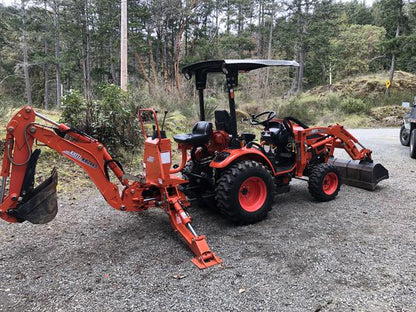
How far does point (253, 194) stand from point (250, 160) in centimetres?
47

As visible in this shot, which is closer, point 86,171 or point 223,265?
point 223,265

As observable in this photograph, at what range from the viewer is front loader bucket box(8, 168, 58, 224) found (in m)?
3.15

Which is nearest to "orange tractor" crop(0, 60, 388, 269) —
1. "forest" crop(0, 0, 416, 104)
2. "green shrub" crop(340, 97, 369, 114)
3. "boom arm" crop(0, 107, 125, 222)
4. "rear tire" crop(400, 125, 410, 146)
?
"boom arm" crop(0, 107, 125, 222)

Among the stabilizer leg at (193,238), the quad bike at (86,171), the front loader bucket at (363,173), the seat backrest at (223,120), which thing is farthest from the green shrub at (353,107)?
the stabilizer leg at (193,238)

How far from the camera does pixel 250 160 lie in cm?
438

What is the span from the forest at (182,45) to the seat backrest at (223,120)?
441cm

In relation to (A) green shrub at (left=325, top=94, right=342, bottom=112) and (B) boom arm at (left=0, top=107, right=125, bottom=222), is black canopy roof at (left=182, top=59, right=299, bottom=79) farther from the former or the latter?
(A) green shrub at (left=325, top=94, right=342, bottom=112)

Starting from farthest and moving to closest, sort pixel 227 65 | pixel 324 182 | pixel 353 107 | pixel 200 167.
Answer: pixel 353 107, pixel 324 182, pixel 200 167, pixel 227 65

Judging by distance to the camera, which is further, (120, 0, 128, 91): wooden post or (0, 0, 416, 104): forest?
(0, 0, 416, 104): forest

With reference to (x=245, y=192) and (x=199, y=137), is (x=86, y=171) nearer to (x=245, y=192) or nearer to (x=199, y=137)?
(x=199, y=137)

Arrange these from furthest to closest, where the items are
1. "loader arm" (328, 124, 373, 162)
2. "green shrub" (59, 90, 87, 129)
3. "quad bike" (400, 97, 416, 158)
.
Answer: "quad bike" (400, 97, 416, 158) → "green shrub" (59, 90, 87, 129) → "loader arm" (328, 124, 373, 162)

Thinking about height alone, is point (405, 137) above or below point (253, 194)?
above

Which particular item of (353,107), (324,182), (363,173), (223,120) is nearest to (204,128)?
(223,120)

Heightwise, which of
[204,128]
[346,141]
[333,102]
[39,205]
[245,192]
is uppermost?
[333,102]
